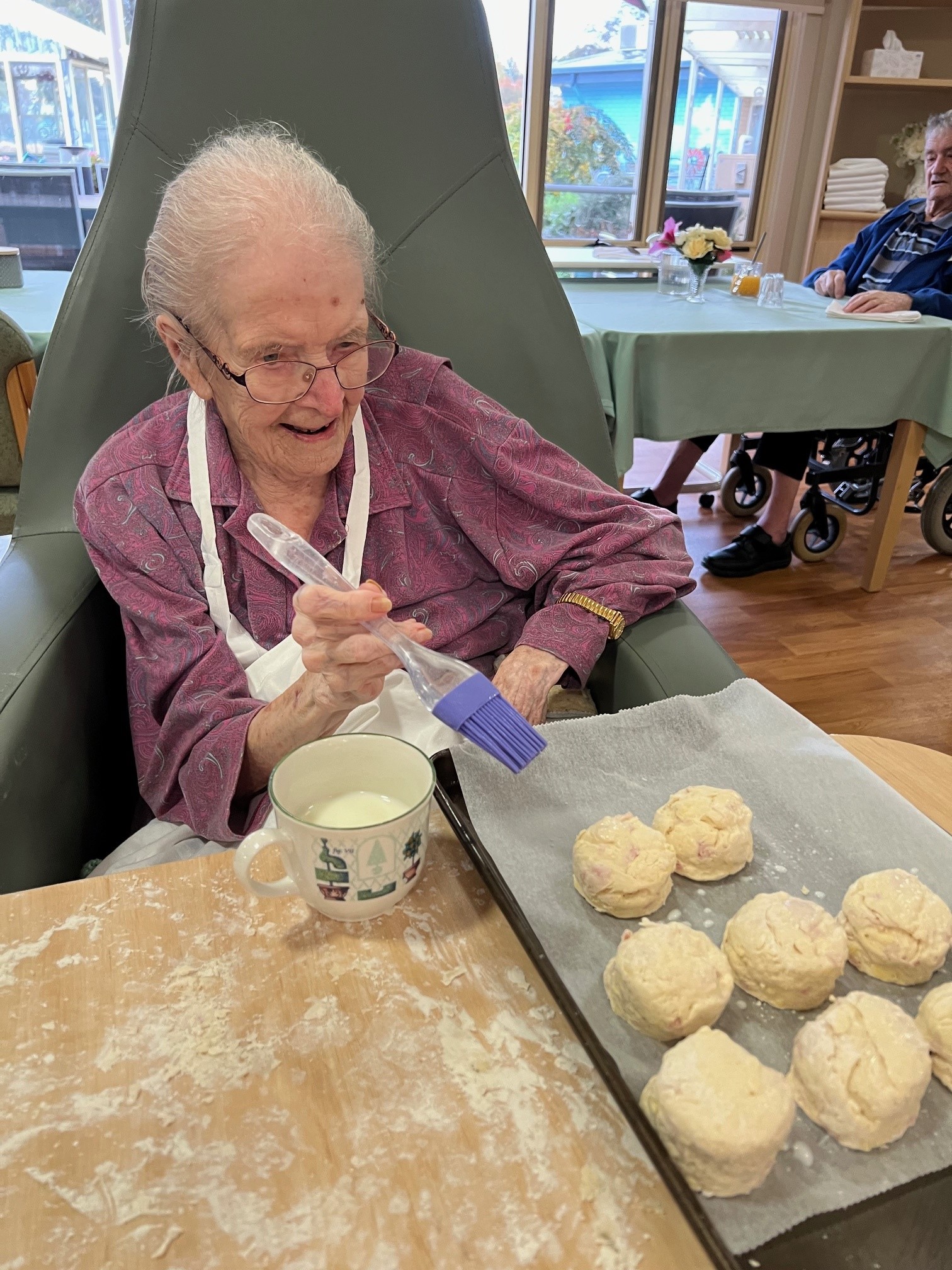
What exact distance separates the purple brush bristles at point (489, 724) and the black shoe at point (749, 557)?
2336mm

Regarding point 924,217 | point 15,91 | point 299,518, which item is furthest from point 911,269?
point 15,91

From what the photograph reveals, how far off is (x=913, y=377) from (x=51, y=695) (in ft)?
7.80

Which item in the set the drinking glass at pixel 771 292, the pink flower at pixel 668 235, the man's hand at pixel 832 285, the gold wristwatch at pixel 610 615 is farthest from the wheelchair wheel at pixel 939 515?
the gold wristwatch at pixel 610 615

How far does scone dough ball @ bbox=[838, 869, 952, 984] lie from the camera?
1.93 feet

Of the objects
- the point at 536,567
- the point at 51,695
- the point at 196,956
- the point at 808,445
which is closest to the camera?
the point at 196,956

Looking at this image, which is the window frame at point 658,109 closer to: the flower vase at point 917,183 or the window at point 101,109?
the flower vase at point 917,183

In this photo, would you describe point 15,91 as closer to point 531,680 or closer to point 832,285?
point 832,285

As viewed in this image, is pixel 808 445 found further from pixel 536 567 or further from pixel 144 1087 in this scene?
pixel 144 1087

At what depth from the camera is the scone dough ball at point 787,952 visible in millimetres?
574

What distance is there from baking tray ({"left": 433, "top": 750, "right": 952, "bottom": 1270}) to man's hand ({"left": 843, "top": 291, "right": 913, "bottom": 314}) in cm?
245

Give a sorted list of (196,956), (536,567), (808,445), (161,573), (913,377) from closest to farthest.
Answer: (196,956) → (161,573) → (536,567) → (913,377) → (808,445)

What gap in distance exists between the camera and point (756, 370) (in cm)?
226

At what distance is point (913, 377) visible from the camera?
2402mm

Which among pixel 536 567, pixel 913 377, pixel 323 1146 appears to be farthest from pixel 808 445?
pixel 323 1146
